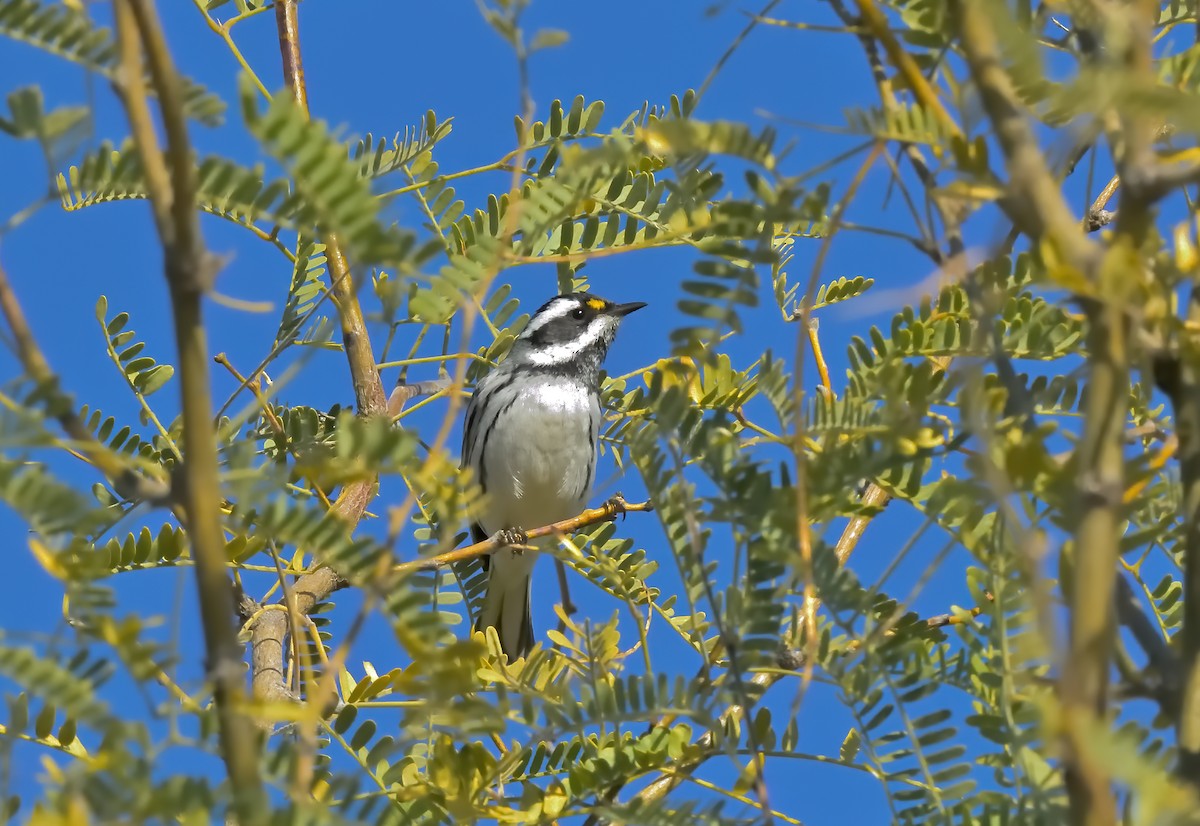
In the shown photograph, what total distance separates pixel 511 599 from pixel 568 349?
1.35 meters

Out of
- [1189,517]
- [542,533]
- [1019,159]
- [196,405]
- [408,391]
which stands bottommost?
[1189,517]

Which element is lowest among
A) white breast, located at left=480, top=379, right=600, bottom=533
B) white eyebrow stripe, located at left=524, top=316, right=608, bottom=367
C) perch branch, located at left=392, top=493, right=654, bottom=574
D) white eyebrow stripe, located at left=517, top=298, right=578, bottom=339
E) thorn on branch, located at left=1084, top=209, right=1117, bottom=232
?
perch branch, located at left=392, top=493, right=654, bottom=574

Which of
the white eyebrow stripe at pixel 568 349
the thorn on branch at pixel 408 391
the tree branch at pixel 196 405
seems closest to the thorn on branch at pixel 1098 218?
the thorn on branch at pixel 408 391

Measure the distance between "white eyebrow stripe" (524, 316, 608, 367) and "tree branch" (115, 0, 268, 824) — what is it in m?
6.12

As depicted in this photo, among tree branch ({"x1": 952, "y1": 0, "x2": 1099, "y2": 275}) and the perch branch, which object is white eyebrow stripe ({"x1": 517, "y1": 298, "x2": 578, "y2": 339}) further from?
tree branch ({"x1": 952, "y1": 0, "x2": 1099, "y2": 275})

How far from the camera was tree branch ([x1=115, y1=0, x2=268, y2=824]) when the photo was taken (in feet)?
3.85

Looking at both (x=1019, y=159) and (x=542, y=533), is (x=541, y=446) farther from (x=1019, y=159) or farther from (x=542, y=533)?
(x=1019, y=159)

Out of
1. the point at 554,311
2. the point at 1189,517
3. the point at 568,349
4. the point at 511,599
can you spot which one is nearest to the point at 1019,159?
the point at 1189,517

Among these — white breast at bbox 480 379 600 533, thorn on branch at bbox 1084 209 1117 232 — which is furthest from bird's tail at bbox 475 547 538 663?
thorn on branch at bbox 1084 209 1117 232

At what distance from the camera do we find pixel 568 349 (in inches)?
293

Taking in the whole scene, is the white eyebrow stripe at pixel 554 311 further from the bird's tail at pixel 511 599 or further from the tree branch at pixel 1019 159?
the tree branch at pixel 1019 159

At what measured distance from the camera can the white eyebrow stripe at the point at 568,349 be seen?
7375 mm

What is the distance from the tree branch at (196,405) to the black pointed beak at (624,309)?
6.39m

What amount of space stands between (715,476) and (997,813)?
48 centimetres
